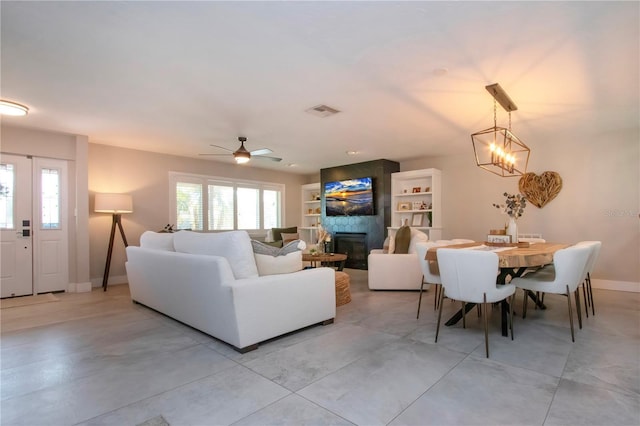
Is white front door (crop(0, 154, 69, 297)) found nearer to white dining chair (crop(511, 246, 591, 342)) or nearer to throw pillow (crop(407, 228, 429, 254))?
throw pillow (crop(407, 228, 429, 254))

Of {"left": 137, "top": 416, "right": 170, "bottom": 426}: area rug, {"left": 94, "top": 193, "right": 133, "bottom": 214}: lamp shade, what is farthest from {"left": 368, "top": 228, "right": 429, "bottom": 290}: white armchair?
{"left": 94, "top": 193, "right": 133, "bottom": 214}: lamp shade

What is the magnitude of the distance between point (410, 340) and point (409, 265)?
2102 millimetres

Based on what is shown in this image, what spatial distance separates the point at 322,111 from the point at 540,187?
4261mm

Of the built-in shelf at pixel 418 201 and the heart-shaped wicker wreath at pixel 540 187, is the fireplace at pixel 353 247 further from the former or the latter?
the heart-shaped wicker wreath at pixel 540 187

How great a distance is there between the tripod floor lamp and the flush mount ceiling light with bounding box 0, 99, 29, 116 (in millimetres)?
1717

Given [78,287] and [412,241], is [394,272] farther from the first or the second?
[78,287]

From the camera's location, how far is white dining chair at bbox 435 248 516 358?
2.66 meters

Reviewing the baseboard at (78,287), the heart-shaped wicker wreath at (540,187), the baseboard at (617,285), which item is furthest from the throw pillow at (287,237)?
the baseboard at (617,285)

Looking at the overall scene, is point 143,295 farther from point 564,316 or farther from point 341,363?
point 564,316

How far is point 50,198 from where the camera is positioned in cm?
515

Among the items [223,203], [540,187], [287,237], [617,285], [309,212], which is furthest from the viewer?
[309,212]

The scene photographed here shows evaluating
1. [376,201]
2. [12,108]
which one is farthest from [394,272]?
[12,108]

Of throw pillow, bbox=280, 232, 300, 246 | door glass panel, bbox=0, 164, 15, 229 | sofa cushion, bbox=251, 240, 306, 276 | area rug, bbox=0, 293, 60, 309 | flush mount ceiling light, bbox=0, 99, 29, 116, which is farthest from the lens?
throw pillow, bbox=280, 232, 300, 246

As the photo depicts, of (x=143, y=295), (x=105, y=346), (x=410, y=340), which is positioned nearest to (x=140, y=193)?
(x=143, y=295)
